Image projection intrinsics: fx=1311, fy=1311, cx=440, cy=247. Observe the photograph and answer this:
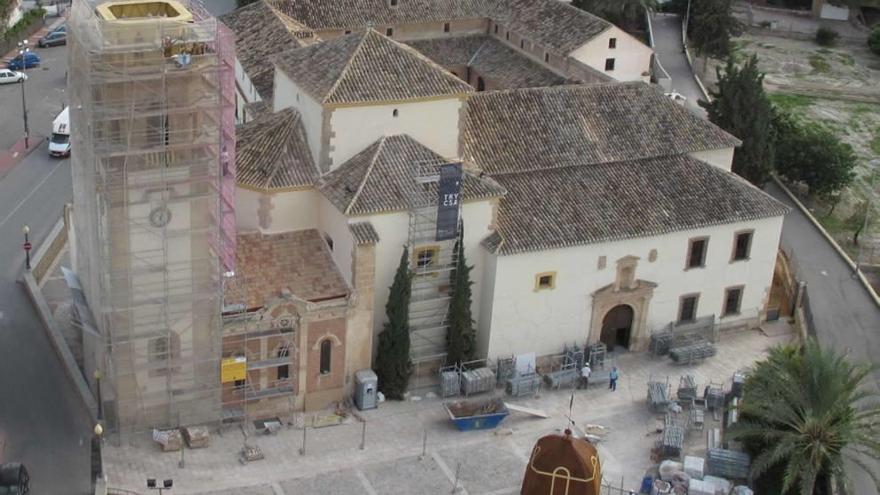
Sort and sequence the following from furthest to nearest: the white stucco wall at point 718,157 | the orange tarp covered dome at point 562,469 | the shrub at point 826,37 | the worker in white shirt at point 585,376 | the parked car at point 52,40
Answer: the shrub at point 826,37 < the parked car at point 52,40 < the white stucco wall at point 718,157 < the worker in white shirt at point 585,376 < the orange tarp covered dome at point 562,469

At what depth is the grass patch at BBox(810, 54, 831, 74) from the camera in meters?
107

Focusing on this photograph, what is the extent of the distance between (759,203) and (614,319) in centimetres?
848

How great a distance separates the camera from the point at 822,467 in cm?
4628

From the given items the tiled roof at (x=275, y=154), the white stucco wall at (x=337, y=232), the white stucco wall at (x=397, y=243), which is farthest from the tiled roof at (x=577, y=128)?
the tiled roof at (x=275, y=154)

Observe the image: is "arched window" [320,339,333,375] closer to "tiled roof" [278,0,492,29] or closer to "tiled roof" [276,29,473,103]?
"tiled roof" [276,29,473,103]

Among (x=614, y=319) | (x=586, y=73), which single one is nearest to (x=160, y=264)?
(x=614, y=319)

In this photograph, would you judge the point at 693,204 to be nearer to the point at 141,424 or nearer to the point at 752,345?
the point at 752,345

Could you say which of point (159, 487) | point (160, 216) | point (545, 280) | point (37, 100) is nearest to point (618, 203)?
point (545, 280)

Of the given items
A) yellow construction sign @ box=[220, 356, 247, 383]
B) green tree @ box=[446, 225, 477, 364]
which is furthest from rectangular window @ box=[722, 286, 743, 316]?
yellow construction sign @ box=[220, 356, 247, 383]

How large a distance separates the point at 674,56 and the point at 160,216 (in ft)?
209

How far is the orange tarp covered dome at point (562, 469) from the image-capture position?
4091 cm

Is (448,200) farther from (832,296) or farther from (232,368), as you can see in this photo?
(832,296)

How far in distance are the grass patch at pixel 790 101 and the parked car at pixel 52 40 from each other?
52812 mm

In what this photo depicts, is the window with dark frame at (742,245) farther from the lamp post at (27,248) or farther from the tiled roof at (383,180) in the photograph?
the lamp post at (27,248)
